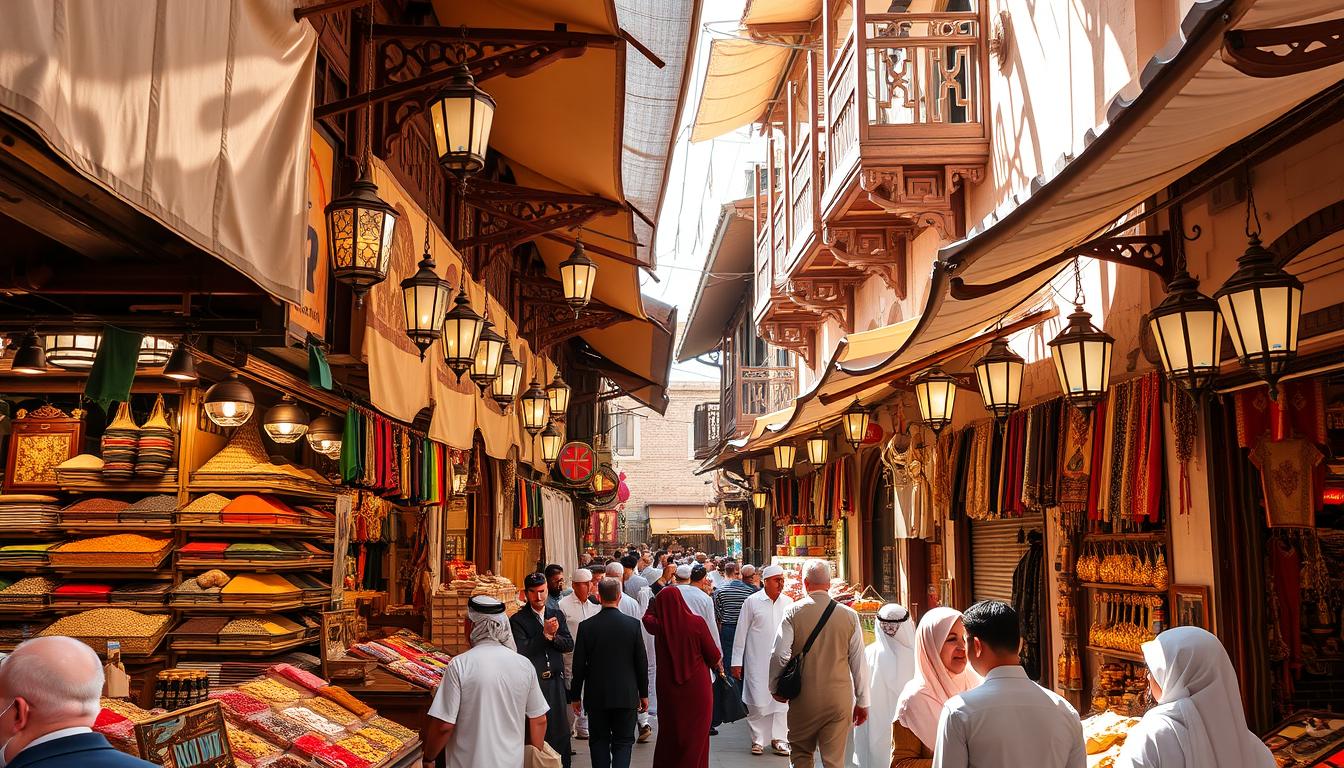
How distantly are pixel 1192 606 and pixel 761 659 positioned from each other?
5805 mm

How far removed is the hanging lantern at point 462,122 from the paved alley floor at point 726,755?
6.42 meters

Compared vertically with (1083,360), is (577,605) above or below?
below

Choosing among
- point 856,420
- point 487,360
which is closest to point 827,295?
point 856,420

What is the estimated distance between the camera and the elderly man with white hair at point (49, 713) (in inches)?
111

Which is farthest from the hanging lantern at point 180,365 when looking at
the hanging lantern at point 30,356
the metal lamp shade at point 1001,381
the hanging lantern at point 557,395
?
the hanging lantern at point 557,395

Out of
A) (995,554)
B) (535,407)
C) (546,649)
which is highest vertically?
(535,407)

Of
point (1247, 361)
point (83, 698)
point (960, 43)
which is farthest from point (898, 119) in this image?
point (83, 698)

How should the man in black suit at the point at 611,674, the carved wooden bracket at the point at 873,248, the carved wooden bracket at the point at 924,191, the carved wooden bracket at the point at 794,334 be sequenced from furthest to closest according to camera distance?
the carved wooden bracket at the point at 794,334 < the carved wooden bracket at the point at 873,248 < the carved wooden bracket at the point at 924,191 < the man in black suit at the point at 611,674

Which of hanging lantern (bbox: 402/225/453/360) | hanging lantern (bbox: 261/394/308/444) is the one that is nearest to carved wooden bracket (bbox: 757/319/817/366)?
hanging lantern (bbox: 261/394/308/444)

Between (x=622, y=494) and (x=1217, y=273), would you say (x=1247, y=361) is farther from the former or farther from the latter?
(x=622, y=494)

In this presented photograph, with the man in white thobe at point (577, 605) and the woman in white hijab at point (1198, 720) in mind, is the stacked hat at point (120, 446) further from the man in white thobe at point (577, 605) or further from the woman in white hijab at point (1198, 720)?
the woman in white hijab at point (1198, 720)

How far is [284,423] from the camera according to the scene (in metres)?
7.85

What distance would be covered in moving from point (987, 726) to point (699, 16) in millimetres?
5408

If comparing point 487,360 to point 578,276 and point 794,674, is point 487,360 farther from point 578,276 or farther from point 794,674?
point 794,674
